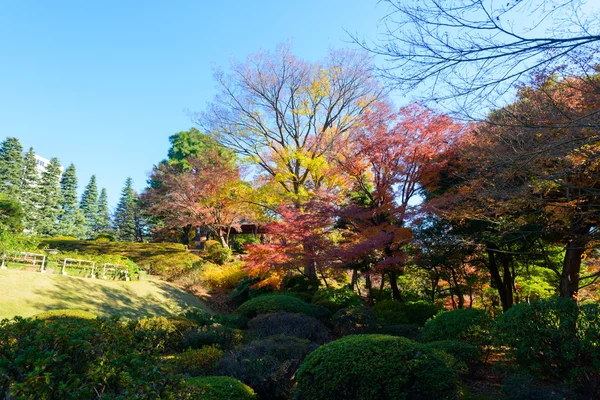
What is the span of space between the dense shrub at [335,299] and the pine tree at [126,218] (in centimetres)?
2634

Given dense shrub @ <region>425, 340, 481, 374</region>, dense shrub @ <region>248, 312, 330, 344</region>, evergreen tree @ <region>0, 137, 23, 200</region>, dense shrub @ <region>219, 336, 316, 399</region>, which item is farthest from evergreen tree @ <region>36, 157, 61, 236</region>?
dense shrub @ <region>425, 340, 481, 374</region>

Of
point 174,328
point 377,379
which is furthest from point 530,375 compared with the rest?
point 174,328

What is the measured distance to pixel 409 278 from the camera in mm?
15398

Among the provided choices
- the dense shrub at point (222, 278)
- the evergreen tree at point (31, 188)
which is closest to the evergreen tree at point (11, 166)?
the evergreen tree at point (31, 188)

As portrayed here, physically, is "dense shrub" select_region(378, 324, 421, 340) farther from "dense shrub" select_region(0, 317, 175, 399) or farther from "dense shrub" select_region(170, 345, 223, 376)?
"dense shrub" select_region(0, 317, 175, 399)

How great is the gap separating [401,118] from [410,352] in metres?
8.31

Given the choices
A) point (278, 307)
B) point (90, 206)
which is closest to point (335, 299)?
point (278, 307)

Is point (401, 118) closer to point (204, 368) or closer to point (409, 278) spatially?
point (409, 278)

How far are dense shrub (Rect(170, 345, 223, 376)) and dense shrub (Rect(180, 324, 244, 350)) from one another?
1253 millimetres

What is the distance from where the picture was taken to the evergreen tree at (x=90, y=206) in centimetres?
3875

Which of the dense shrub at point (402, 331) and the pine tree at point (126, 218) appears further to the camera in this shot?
the pine tree at point (126, 218)

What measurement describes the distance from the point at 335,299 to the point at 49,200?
31.7 m

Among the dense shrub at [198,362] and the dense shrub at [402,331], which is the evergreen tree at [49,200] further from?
the dense shrub at [402,331]

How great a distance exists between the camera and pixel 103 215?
39719 millimetres
